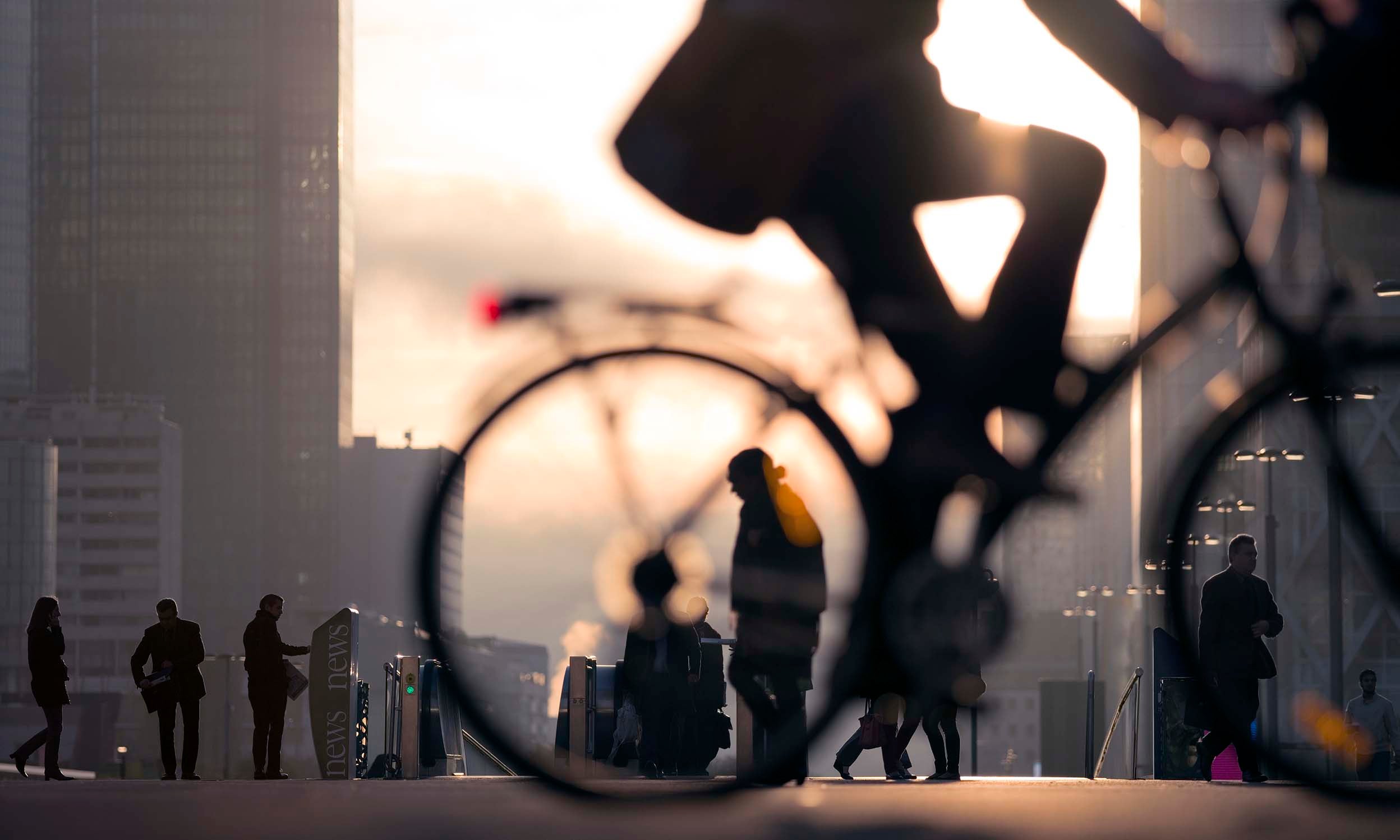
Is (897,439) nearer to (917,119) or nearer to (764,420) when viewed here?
(764,420)

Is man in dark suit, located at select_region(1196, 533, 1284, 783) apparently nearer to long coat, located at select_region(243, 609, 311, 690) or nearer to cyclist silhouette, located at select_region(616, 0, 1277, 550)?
cyclist silhouette, located at select_region(616, 0, 1277, 550)

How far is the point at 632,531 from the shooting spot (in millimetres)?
5719

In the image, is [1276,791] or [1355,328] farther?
[1276,791]

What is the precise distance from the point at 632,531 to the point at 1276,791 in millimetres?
2539

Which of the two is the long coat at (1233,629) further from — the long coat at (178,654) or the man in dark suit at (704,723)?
the long coat at (178,654)

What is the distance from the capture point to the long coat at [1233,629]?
18.9 ft

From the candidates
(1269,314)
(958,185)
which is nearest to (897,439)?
(958,185)

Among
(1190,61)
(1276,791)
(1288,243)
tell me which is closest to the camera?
(1190,61)

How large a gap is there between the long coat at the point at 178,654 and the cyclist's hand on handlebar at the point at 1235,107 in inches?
357

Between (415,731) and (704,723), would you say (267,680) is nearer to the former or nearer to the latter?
(415,731)

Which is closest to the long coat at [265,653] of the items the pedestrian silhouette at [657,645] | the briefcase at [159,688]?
the briefcase at [159,688]

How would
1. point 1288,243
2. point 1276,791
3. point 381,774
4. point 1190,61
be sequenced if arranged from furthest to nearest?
point 381,774, point 1276,791, point 1288,243, point 1190,61

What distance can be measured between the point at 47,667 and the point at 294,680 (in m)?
1.68

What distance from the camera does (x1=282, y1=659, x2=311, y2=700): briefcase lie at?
1361 centimetres
